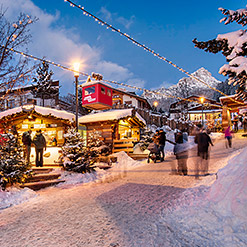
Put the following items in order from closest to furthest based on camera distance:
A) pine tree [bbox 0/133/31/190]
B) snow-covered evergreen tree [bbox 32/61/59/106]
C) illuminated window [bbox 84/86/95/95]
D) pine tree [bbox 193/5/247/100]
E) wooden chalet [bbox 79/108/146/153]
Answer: pine tree [bbox 193/5/247/100]
pine tree [bbox 0/133/31/190]
illuminated window [bbox 84/86/95/95]
wooden chalet [bbox 79/108/146/153]
snow-covered evergreen tree [bbox 32/61/59/106]

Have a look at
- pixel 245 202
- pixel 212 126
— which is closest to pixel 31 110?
pixel 245 202

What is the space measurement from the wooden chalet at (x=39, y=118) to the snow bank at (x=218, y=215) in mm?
Answer: 11495

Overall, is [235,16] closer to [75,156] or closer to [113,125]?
[75,156]

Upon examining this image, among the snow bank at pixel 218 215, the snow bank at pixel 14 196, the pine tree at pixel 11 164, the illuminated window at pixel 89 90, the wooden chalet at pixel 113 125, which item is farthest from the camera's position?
the wooden chalet at pixel 113 125

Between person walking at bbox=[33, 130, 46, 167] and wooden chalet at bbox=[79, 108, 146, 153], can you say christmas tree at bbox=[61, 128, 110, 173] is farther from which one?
wooden chalet at bbox=[79, 108, 146, 153]

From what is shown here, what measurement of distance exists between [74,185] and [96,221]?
4034mm

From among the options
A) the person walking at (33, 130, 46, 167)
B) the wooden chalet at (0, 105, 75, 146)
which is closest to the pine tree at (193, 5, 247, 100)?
the person walking at (33, 130, 46, 167)

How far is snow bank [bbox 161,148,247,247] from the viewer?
3188 mm

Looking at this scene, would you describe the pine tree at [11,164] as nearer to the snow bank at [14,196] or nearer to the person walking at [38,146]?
the snow bank at [14,196]

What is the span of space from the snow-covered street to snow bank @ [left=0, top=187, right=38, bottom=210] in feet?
0.88

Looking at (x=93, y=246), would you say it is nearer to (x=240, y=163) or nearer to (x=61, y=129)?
(x=240, y=163)

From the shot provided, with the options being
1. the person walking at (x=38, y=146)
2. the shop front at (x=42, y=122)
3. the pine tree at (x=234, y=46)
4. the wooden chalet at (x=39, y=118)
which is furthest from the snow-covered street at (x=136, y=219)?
the wooden chalet at (x=39, y=118)

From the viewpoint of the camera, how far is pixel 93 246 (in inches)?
124

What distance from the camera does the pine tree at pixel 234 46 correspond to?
→ 13.4 feet
